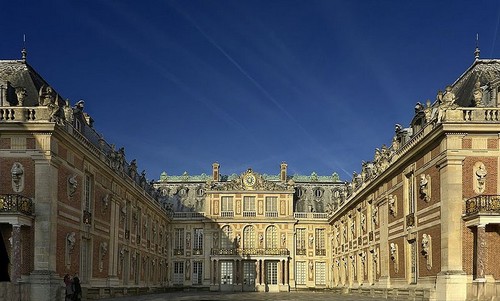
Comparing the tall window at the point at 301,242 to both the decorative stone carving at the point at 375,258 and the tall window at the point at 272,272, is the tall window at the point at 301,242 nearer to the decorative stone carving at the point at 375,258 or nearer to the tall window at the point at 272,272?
the tall window at the point at 272,272

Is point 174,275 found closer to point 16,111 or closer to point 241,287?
point 241,287

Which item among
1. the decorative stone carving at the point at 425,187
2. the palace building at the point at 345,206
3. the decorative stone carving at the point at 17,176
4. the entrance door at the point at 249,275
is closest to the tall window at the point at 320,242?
the entrance door at the point at 249,275

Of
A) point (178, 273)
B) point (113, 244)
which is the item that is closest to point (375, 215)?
point (113, 244)

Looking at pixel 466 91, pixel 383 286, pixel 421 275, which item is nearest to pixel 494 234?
pixel 421 275

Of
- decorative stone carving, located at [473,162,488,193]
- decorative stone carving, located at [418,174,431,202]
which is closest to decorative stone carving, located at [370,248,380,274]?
decorative stone carving, located at [418,174,431,202]

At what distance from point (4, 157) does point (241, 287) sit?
145ft

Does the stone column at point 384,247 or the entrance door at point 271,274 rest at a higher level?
the stone column at point 384,247

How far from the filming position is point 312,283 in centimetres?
6931

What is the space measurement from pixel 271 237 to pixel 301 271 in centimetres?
468

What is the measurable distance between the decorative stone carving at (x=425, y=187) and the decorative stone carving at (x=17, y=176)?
1694 cm

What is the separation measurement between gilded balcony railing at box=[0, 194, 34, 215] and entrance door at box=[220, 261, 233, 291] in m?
43.8

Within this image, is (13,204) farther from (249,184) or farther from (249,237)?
(249,184)

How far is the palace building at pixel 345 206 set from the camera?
26.1 m

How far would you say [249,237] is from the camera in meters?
70.5
